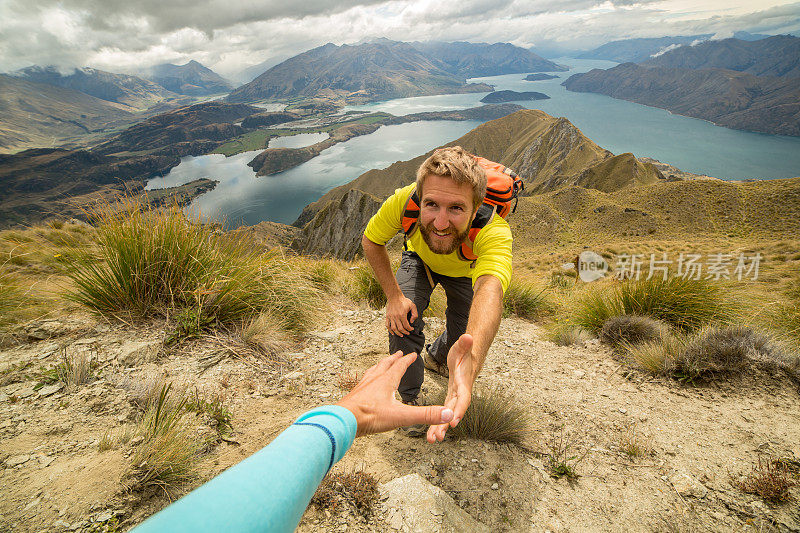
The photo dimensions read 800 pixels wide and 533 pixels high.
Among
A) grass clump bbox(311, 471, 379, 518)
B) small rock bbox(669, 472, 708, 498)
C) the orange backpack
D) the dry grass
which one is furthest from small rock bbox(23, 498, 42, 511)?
the dry grass

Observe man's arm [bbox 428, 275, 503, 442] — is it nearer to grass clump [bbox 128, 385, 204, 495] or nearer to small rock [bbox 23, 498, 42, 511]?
grass clump [bbox 128, 385, 204, 495]

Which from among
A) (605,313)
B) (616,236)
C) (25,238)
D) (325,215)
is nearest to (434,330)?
(605,313)

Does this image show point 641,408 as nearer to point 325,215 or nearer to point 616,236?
point 616,236

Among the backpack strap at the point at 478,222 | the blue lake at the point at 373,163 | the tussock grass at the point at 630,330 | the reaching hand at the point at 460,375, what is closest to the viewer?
the reaching hand at the point at 460,375

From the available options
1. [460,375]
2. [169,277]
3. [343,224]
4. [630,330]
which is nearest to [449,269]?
[460,375]

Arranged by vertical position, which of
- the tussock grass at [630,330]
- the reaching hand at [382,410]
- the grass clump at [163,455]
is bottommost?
the tussock grass at [630,330]

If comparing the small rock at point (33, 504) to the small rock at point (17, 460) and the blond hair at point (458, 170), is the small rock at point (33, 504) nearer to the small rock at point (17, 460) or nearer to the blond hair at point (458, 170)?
the small rock at point (17, 460)

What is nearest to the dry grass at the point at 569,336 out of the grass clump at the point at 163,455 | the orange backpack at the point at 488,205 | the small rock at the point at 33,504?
the orange backpack at the point at 488,205

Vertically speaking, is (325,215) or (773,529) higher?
(773,529)
